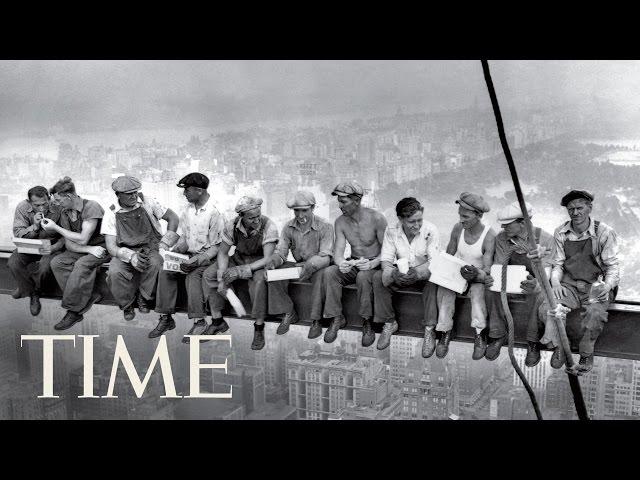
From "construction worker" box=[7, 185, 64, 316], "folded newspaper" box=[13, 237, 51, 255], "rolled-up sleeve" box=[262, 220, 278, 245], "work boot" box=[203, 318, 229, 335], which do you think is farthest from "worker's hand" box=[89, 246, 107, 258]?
"rolled-up sleeve" box=[262, 220, 278, 245]

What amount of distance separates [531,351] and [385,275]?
1270 millimetres

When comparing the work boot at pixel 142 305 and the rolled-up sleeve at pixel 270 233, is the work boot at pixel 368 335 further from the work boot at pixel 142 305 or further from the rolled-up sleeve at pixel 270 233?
the work boot at pixel 142 305

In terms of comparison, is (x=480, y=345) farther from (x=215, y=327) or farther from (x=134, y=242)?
(x=134, y=242)

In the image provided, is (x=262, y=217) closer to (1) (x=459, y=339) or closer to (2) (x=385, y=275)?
(2) (x=385, y=275)

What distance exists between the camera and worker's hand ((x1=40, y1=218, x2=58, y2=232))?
7.47 m

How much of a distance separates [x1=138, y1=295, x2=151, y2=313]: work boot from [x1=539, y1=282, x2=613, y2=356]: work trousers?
3466 millimetres

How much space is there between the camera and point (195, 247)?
23.2 feet

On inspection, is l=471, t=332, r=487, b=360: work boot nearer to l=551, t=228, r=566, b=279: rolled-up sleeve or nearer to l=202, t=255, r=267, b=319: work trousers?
l=551, t=228, r=566, b=279: rolled-up sleeve

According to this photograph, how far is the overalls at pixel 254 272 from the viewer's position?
6852mm

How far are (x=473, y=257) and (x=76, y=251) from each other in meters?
3.67

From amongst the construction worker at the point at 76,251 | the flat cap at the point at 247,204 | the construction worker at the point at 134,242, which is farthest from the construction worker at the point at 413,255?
the construction worker at the point at 76,251

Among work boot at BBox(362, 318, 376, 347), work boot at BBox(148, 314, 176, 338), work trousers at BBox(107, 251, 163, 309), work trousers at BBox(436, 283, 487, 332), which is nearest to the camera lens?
work trousers at BBox(436, 283, 487, 332)

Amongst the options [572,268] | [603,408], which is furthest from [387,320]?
[603,408]

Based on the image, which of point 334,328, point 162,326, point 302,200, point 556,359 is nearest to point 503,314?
point 556,359
